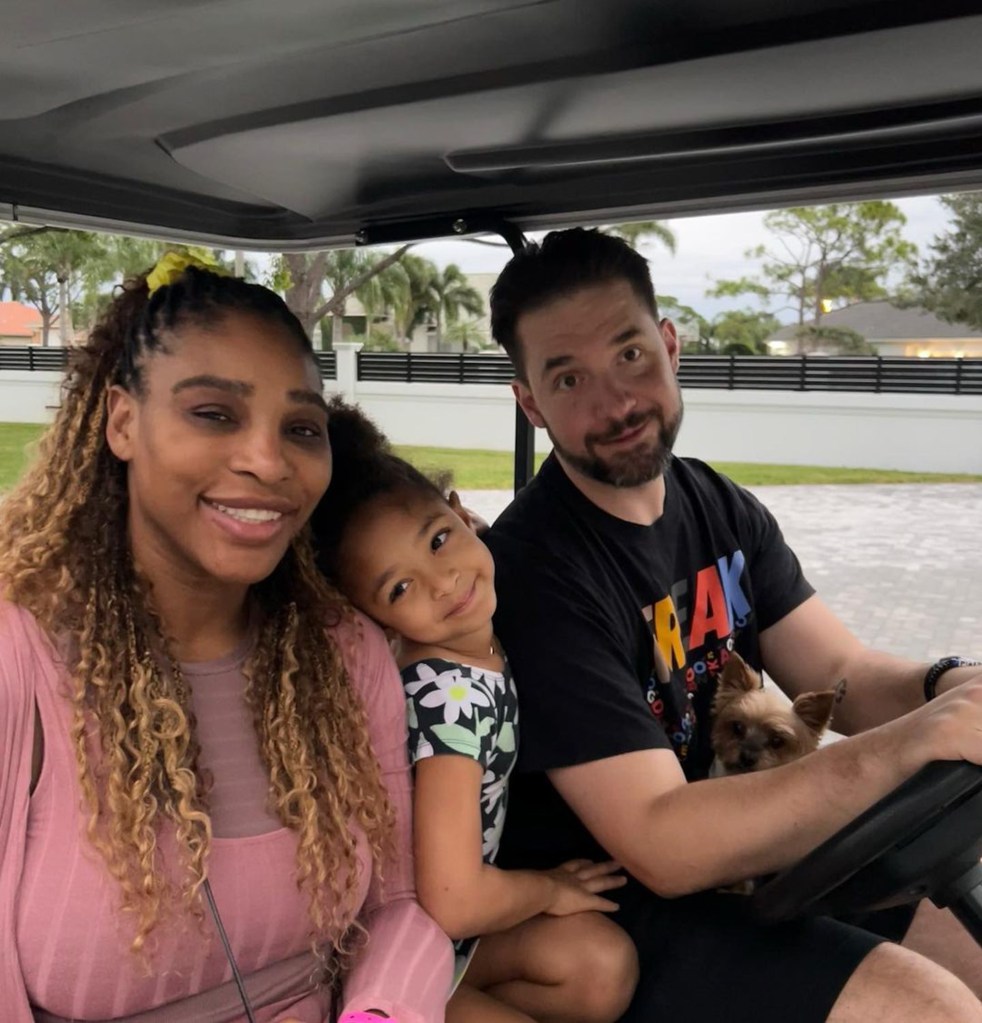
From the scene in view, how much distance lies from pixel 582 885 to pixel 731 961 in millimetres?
240

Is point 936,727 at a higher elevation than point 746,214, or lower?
lower

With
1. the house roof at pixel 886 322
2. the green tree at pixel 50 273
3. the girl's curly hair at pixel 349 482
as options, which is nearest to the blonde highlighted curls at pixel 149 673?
the girl's curly hair at pixel 349 482

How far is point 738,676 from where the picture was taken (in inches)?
71.3

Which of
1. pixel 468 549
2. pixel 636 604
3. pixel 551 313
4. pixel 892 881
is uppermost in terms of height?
pixel 551 313

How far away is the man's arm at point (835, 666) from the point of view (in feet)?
6.42

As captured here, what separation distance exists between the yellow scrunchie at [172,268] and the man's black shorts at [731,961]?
1.11m

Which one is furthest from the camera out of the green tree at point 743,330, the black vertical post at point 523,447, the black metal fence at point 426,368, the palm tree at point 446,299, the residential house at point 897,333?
the palm tree at point 446,299

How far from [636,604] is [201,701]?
71 centimetres

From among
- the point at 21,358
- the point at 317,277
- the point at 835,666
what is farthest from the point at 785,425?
the point at 835,666

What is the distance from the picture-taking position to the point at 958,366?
11.6m

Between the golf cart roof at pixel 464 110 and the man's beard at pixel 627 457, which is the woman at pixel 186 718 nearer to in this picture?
the golf cart roof at pixel 464 110

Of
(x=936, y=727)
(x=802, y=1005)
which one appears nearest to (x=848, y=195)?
(x=936, y=727)

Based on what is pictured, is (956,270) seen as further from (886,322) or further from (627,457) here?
(886,322)

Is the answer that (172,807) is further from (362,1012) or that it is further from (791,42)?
(791,42)
